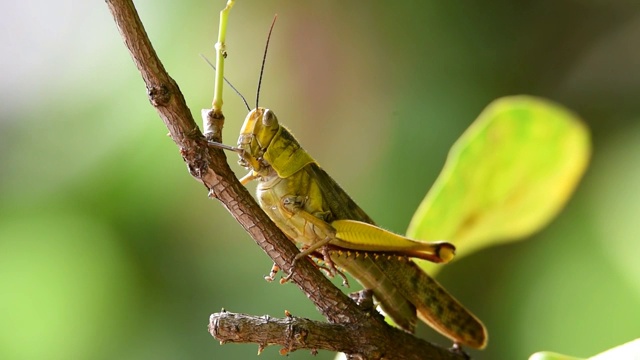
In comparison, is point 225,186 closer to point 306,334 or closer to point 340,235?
point 306,334

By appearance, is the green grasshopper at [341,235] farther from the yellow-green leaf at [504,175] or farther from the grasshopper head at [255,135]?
the yellow-green leaf at [504,175]

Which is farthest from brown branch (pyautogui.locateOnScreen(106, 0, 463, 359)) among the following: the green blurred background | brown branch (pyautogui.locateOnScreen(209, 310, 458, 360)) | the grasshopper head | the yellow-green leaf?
the green blurred background

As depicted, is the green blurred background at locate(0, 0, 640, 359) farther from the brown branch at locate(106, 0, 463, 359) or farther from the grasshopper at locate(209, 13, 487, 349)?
the brown branch at locate(106, 0, 463, 359)

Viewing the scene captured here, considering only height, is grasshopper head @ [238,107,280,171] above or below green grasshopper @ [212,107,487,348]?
above

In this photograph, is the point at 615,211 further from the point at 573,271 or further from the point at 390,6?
the point at 390,6

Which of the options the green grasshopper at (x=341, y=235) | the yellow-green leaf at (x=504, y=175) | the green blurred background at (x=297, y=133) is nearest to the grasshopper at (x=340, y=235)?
the green grasshopper at (x=341, y=235)

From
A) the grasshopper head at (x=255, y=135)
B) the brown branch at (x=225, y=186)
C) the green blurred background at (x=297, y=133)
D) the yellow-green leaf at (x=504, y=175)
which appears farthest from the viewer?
the green blurred background at (x=297, y=133)

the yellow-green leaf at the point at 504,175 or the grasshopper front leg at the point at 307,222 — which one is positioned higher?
the grasshopper front leg at the point at 307,222
